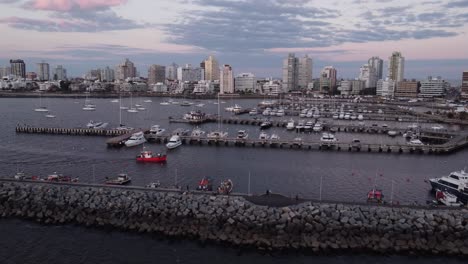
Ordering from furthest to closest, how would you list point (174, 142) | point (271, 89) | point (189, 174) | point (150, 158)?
1. point (271, 89)
2. point (174, 142)
3. point (150, 158)
4. point (189, 174)

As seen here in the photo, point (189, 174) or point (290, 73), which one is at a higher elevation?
point (290, 73)

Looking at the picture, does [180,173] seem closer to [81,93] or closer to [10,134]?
[10,134]

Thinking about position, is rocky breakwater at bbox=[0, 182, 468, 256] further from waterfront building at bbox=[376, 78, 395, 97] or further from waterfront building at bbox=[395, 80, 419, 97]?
waterfront building at bbox=[395, 80, 419, 97]

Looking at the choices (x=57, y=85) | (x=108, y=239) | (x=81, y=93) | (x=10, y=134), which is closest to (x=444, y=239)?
(x=108, y=239)

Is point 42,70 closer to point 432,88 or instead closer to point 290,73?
point 290,73

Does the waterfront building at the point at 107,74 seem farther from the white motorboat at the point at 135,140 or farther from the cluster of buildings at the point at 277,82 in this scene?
the white motorboat at the point at 135,140

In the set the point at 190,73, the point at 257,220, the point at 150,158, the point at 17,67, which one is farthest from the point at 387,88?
the point at 17,67

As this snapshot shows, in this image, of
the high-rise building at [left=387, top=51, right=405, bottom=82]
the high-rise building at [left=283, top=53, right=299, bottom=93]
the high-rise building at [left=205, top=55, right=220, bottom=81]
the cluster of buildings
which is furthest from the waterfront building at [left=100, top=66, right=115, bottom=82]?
the high-rise building at [left=387, top=51, right=405, bottom=82]

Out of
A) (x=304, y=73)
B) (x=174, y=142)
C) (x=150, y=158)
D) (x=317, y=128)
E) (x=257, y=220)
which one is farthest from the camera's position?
(x=304, y=73)
